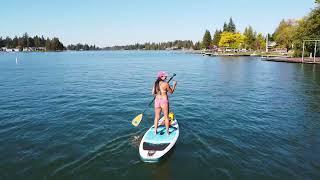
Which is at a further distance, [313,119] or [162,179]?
[313,119]

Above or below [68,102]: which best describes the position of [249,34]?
above

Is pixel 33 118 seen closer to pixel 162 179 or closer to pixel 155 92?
pixel 155 92

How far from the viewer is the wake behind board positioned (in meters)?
11.1

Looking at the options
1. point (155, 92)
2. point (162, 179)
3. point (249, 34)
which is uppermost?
point (249, 34)

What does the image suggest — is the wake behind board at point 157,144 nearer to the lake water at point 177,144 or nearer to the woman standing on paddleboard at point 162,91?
the lake water at point 177,144

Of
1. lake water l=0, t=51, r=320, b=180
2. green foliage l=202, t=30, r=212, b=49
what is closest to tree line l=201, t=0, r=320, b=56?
green foliage l=202, t=30, r=212, b=49

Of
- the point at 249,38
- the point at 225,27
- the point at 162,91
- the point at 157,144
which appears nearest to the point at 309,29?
the point at 162,91

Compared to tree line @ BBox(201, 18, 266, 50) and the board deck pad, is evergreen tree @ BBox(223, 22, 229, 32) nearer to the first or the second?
tree line @ BBox(201, 18, 266, 50)

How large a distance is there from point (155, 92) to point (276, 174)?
571 centimetres

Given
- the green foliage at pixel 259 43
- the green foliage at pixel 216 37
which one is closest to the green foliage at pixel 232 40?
the green foliage at pixel 259 43

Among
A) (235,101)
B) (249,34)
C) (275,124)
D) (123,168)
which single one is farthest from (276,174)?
(249,34)

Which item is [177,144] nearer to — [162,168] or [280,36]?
[162,168]

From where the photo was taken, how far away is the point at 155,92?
41.9 feet

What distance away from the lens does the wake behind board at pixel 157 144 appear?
1112cm
